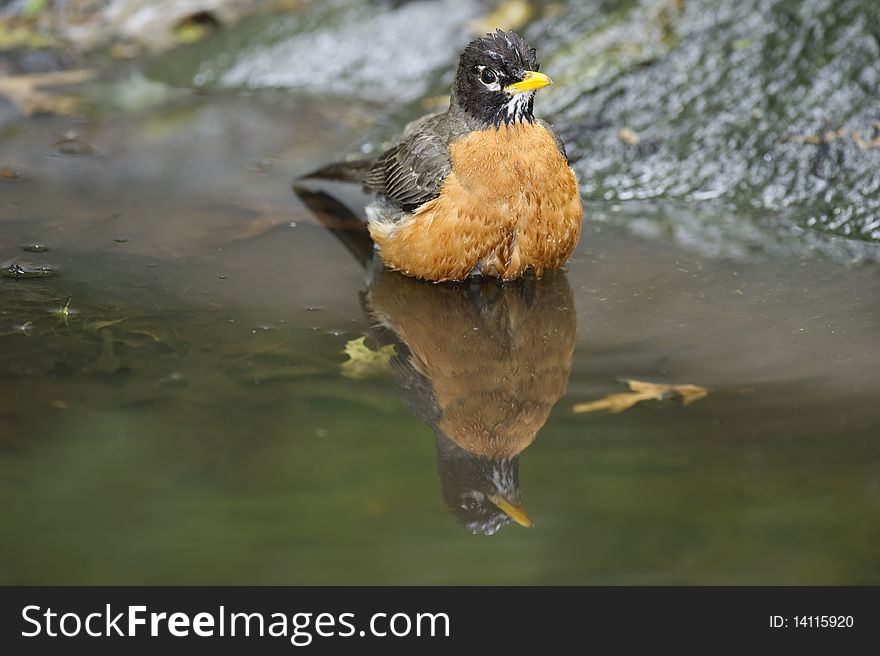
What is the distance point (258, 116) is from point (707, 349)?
4.50 metres

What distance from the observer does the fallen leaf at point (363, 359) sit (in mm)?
4684

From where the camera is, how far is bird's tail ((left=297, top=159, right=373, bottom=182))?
6668mm

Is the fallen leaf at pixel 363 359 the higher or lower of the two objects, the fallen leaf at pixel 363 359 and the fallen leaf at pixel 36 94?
the lower

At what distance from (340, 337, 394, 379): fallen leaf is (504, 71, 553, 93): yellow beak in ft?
4.97

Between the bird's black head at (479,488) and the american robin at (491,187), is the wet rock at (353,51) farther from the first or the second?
the bird's black head at (479,488)

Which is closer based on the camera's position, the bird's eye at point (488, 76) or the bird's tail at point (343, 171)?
the bird's eye at point (488, 76)

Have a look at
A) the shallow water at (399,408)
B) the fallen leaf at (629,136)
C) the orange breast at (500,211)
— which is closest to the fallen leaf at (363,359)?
the shallow water at (399,408)

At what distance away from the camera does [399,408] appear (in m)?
4.41

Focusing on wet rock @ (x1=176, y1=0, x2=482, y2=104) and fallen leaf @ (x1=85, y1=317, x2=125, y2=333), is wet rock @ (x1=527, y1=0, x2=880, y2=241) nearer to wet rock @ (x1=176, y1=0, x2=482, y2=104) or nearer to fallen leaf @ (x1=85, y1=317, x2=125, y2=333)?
wet rock @ (x1=176, y1=0, x2=482, y2=104)

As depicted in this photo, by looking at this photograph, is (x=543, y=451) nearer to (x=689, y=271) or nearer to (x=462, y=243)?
(x=462, y=243)

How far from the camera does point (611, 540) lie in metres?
3.58

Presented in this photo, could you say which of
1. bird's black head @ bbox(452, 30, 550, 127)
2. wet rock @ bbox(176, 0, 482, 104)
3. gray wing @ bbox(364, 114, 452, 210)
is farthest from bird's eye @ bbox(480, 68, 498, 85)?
wet rock @ bbox(176, 0, 482, 104)

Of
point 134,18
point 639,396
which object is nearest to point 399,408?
point 639,396

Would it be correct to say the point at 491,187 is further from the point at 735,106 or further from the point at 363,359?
the point at 735,106
